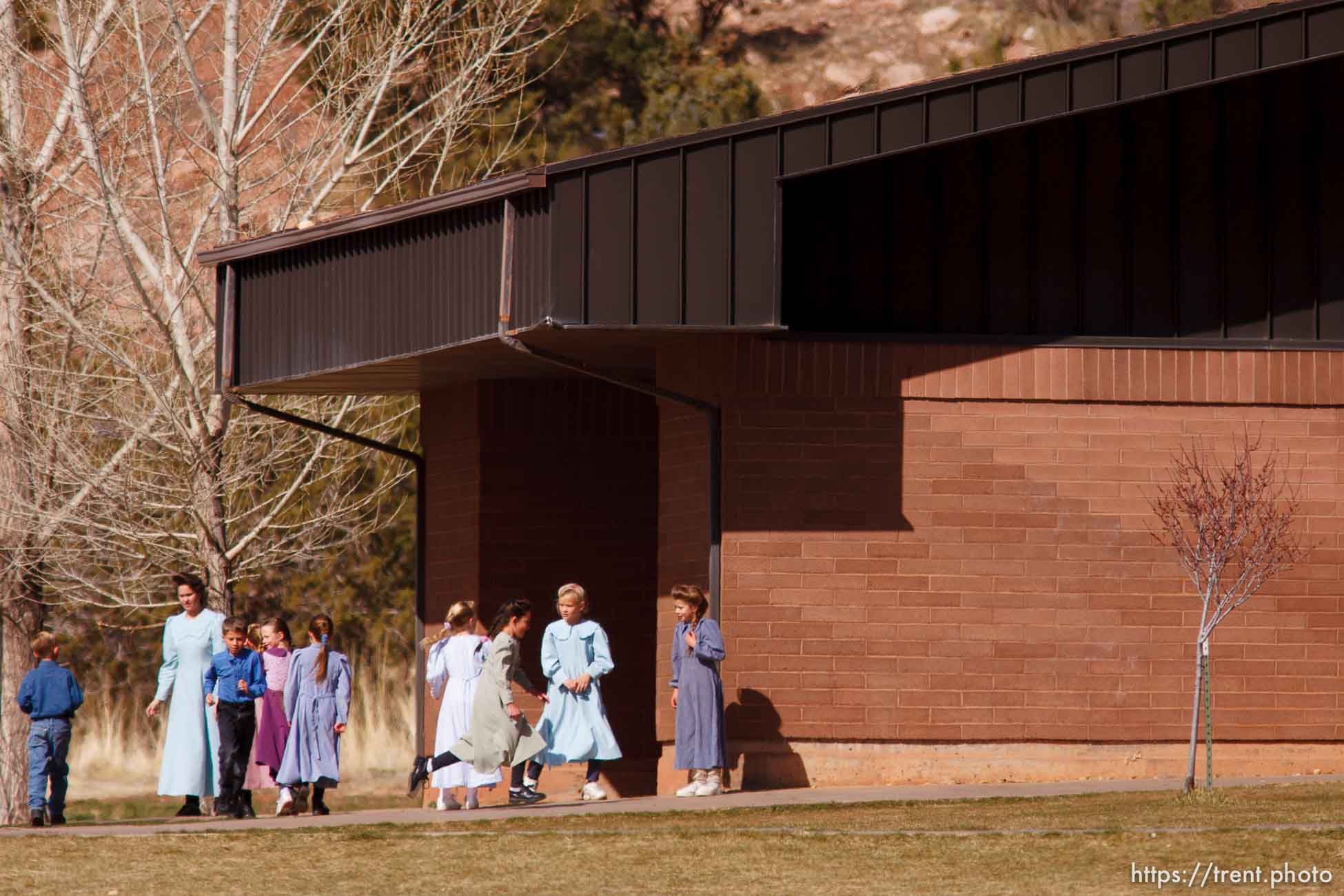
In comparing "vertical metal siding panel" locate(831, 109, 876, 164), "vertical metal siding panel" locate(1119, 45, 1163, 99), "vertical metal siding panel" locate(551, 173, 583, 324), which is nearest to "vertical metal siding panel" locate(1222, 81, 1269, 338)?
"vertical metal siding panel" locate(1119, 45, 1163, 99)

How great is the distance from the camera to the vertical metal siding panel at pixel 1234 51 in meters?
15.7

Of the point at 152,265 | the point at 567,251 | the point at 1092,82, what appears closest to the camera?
the point at 567,251

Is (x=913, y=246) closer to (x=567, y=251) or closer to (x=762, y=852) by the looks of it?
(x=567, y=251)

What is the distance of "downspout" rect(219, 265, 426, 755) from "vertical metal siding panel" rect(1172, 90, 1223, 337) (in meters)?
6.87

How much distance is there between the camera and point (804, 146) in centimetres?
1554

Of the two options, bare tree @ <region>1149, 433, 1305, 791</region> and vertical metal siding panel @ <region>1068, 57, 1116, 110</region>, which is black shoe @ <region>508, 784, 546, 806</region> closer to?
bare tree @ <region>1149, 433, 1305, 791</region>

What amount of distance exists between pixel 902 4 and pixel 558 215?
39908 mm

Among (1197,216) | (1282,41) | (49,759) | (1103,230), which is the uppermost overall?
(1282,41)

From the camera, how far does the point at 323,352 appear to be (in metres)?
17.4

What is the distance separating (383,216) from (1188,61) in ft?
19.3

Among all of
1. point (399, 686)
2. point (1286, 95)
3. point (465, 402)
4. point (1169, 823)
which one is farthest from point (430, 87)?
point (1169, 823)

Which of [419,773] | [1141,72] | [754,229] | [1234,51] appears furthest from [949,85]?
[419,773]

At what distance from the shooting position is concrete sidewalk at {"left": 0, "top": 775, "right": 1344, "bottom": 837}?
14656 millimetres

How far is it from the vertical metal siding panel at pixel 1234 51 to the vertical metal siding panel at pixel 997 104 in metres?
1.43
